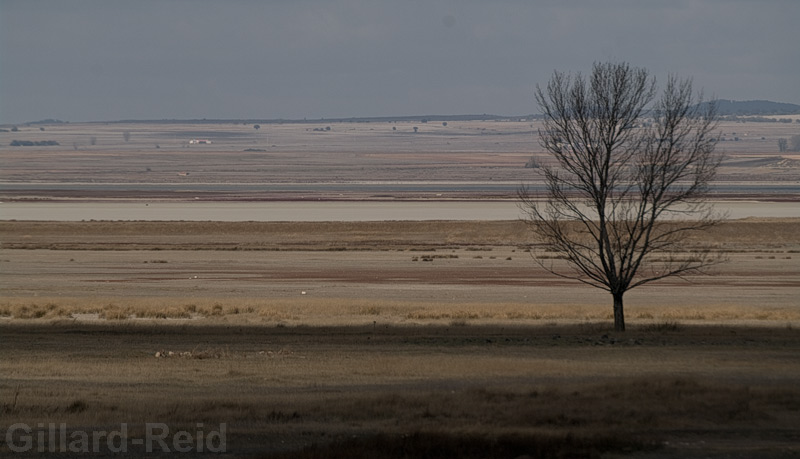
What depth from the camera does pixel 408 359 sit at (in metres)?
20.5

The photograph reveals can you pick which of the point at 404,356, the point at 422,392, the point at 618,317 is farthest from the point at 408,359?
the point at 618,317

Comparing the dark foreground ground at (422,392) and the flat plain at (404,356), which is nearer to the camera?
the dark foreground ground at (422,392)

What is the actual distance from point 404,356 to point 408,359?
0.60m

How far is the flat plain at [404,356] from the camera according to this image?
13.2 meters

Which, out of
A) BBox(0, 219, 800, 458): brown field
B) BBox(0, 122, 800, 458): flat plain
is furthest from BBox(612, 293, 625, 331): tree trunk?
BBox(0, 122, 800, 458): flat plain

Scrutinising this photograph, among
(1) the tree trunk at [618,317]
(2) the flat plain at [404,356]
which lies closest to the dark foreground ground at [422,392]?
(2) the flat plain at [404,356]

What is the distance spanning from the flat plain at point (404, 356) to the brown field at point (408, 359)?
63 millimetres

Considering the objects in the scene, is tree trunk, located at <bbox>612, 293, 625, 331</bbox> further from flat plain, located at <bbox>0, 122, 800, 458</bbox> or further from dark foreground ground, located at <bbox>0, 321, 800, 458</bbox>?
flat plain, located at <bbox>0, 122, 800, 458</bbox>

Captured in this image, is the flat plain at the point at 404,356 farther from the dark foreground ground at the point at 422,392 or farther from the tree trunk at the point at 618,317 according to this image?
the tree trunk at the point at 618,317

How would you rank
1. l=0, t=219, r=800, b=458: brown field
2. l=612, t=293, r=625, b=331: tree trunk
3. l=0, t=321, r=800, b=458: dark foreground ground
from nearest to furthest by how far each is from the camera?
1. l=0, t=321, r=800, b=458: dark foreground ground
2. l=0, t=219, r=800, b=458: brown field
3. l=612, t=293, r=625, b=331: tree trunk

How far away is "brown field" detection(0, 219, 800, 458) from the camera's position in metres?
13.1

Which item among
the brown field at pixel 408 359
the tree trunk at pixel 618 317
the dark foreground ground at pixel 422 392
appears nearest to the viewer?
the dark foreground ground at pixel 422 392

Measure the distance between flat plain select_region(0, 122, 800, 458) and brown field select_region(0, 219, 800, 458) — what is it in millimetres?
A: 63

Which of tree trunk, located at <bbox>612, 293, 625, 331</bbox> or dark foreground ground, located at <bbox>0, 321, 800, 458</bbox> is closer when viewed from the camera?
dark foreground ground, located at <bbox>0, 321, 800, 458</bbox>
